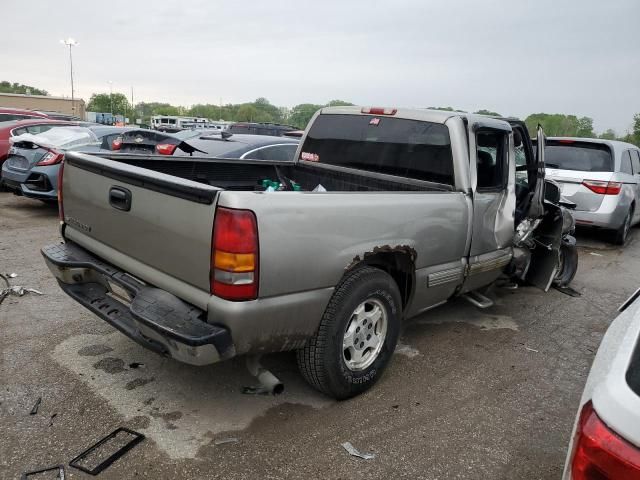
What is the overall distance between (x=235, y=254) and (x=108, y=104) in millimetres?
128771

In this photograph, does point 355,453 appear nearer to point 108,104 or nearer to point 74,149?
point 74,149

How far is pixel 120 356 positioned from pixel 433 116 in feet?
10.2

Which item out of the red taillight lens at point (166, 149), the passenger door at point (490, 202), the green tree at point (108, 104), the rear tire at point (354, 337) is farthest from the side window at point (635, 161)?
the green tree at point (108, 104)

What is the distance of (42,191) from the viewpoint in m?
8.11

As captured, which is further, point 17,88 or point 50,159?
point 17,88

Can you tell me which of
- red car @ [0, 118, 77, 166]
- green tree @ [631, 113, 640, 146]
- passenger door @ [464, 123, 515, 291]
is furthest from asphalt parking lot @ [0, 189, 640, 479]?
green tree @ [631, 113, 640, 146]

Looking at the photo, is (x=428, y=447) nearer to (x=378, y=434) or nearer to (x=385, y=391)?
(x=378, y=434)

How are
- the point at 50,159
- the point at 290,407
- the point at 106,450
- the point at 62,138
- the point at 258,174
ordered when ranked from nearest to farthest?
the point at 106,450
the point at 290,407
the point at 258,174
the point at 50,159
the point at 62,138

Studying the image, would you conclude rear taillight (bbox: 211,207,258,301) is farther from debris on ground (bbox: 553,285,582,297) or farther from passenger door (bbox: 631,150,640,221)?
passenger door (bbox: 631,150,640,221)

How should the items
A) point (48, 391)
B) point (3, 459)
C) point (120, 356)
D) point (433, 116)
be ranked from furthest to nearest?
point (433, 116)
point (120, 356)
point (48, 391)
point (3, 459)

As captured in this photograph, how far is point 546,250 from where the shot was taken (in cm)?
511

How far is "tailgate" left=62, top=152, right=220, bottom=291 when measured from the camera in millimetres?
2549

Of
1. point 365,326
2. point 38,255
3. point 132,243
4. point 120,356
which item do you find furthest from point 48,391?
point 38,255

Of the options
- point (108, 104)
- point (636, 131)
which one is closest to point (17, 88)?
point (108, 104)
